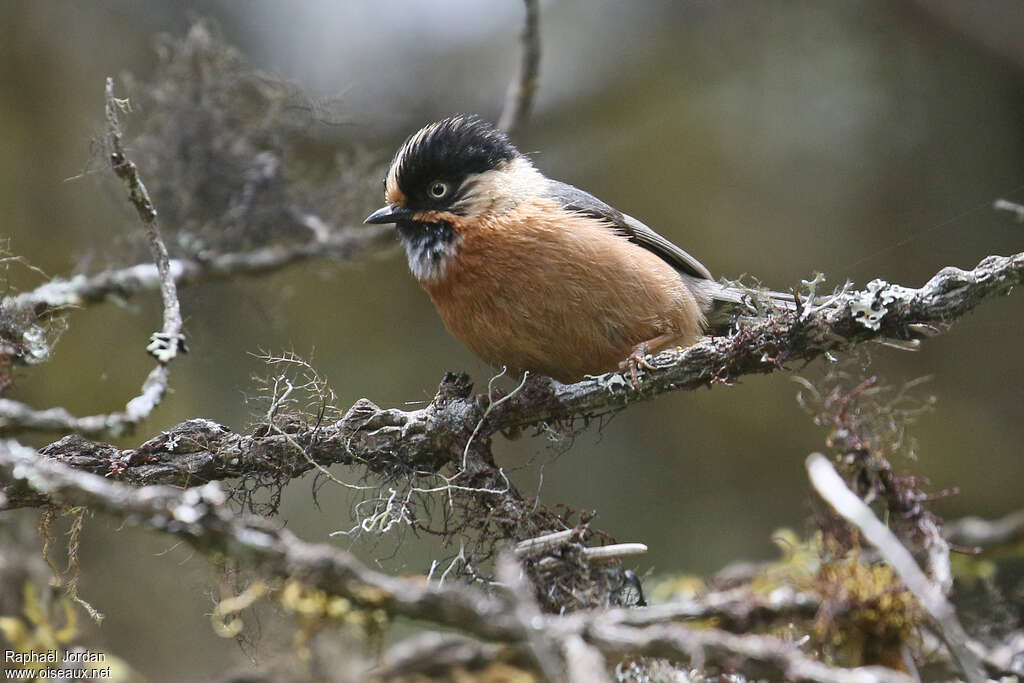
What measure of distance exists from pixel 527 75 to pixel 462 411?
111 inches

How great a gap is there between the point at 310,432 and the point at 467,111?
459 cm

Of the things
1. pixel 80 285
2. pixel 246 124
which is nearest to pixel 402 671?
pixel 80 285

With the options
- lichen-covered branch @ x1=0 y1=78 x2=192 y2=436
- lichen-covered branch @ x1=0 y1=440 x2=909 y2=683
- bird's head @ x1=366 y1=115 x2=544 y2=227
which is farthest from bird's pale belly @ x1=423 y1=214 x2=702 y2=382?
lichen-covered branch @ x1=0 y1=440 x2=909 y2=683

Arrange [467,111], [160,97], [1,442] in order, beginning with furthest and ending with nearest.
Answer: [467,111]
[160,97]
[1,442]

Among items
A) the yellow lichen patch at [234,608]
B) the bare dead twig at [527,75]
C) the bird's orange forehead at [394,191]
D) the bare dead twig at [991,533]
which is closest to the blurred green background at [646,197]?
the bare dead twig at [527,75]

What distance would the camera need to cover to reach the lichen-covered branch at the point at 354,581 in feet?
7.51

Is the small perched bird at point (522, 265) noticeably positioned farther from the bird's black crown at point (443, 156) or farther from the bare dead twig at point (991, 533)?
the bare dead twig at point (991, 533)

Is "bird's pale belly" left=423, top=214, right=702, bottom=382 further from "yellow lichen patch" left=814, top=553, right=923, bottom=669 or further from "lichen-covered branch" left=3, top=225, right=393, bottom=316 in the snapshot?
"yellow lichen patch" left=814, top=553, right=923, bottom=669

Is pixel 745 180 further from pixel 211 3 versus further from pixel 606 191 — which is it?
pixel 211 3

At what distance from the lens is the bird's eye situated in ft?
15.7

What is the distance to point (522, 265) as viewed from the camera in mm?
4418

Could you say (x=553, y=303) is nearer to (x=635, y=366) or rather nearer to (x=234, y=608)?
(x=635, y=366)

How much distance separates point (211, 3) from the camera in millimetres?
8258

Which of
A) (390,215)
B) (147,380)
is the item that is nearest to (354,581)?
(147,380)
